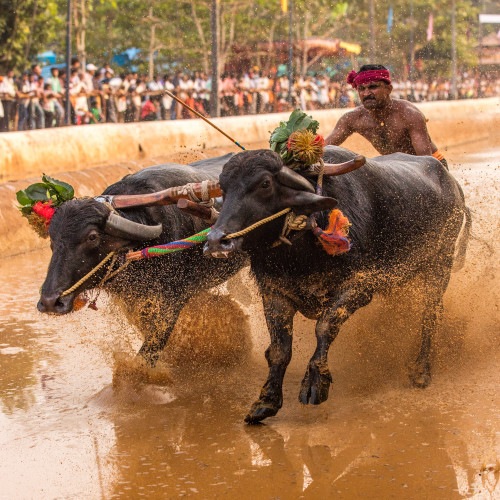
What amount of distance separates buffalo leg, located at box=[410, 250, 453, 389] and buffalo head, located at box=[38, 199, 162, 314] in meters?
1.83

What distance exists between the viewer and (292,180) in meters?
4.62

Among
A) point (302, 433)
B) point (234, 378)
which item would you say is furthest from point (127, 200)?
point (302, 433)

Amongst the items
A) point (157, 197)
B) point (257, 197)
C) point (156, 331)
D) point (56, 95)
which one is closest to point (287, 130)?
point (257, 197)

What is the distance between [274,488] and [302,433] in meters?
0.71

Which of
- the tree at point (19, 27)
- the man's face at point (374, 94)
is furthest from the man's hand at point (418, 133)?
the tree at point (19, 27)

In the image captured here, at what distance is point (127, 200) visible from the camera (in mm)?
5359

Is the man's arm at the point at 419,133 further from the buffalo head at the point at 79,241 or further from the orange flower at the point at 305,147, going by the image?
the buffalo head at the point at 79,241

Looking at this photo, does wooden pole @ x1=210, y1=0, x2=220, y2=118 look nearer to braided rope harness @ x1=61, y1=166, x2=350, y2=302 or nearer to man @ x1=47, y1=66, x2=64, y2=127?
man @ x1=47, y1=66, x2=64, y2=127

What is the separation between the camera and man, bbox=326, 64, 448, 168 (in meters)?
6.53

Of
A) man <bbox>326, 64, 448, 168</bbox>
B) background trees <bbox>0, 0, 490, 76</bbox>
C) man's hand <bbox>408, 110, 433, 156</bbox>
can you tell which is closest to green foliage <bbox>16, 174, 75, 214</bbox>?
man <bbox>326, 64, 448, 168</bbox>

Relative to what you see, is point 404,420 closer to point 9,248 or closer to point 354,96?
point 9,248

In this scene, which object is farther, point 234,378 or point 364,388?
point 234,378

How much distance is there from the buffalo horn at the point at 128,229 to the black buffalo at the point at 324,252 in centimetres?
70

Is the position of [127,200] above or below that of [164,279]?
above
